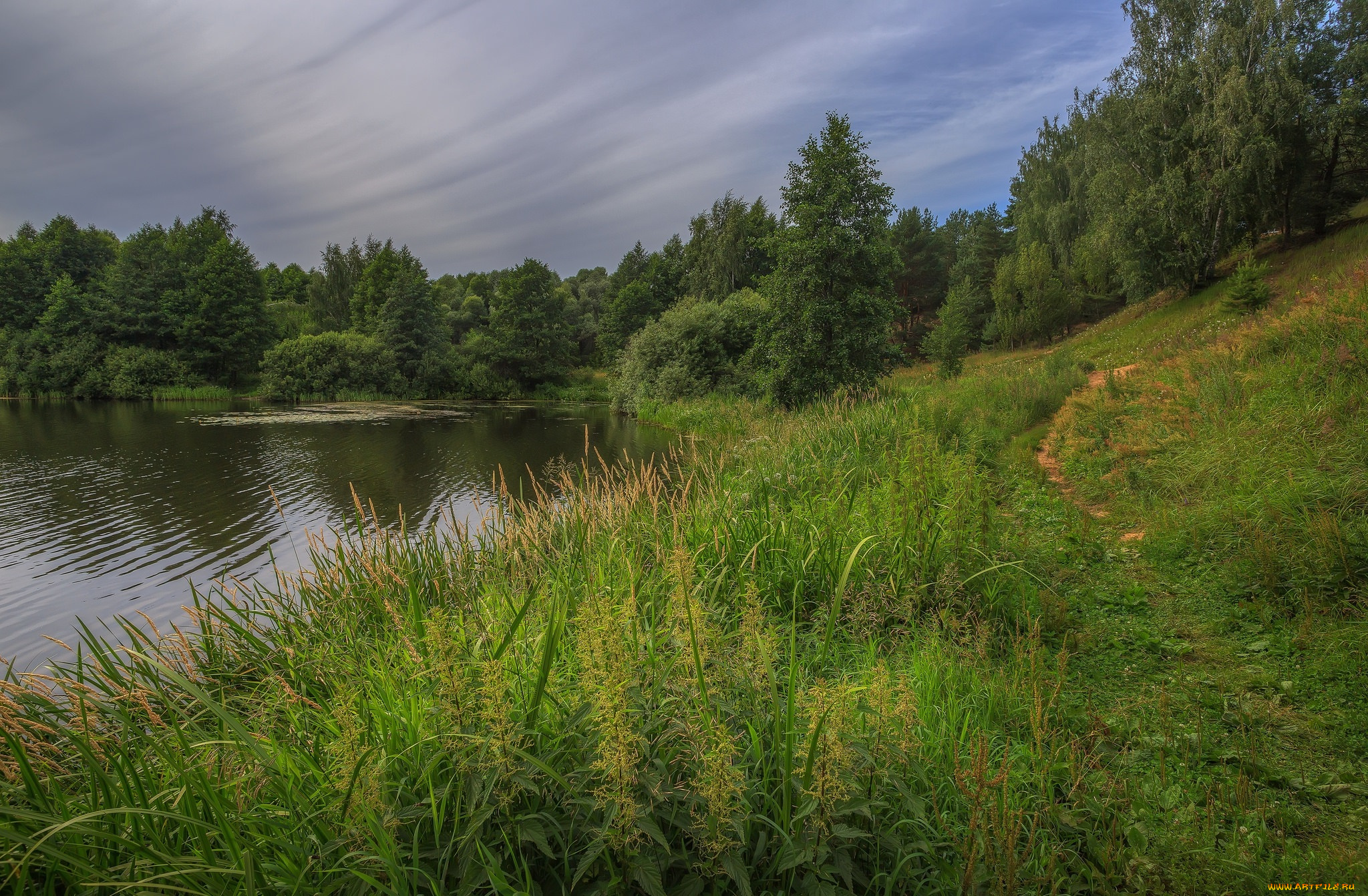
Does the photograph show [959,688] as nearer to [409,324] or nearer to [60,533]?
[60,533]

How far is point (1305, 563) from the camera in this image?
3.77 meters

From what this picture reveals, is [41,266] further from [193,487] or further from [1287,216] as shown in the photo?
[1287,216]

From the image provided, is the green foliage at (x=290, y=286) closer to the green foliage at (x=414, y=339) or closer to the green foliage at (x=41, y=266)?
the green foliage at (x=41, y=266)

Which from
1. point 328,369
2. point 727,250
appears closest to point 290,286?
point 328,369

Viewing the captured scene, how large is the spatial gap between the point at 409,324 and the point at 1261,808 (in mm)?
51094

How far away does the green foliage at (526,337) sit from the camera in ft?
156

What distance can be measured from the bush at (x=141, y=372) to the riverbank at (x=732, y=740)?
164 ft

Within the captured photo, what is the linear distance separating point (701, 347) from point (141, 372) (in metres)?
40.9

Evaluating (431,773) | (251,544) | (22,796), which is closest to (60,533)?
(251,544)

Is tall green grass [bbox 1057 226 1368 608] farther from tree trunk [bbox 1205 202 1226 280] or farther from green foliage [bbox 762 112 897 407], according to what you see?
tree trunk [bbox 1205 202 1226 280]

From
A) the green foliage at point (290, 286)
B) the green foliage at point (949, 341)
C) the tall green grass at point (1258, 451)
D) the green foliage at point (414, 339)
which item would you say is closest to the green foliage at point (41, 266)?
the green foliage at point (290, 286)

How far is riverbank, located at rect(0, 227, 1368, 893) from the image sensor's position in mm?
1661

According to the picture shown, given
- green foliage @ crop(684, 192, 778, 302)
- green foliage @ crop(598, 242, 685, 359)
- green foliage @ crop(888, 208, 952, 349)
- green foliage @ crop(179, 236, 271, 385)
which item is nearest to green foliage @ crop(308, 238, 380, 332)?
green foliage @ crop(179, 236, 271, 385)

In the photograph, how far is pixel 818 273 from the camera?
61.7 ft
